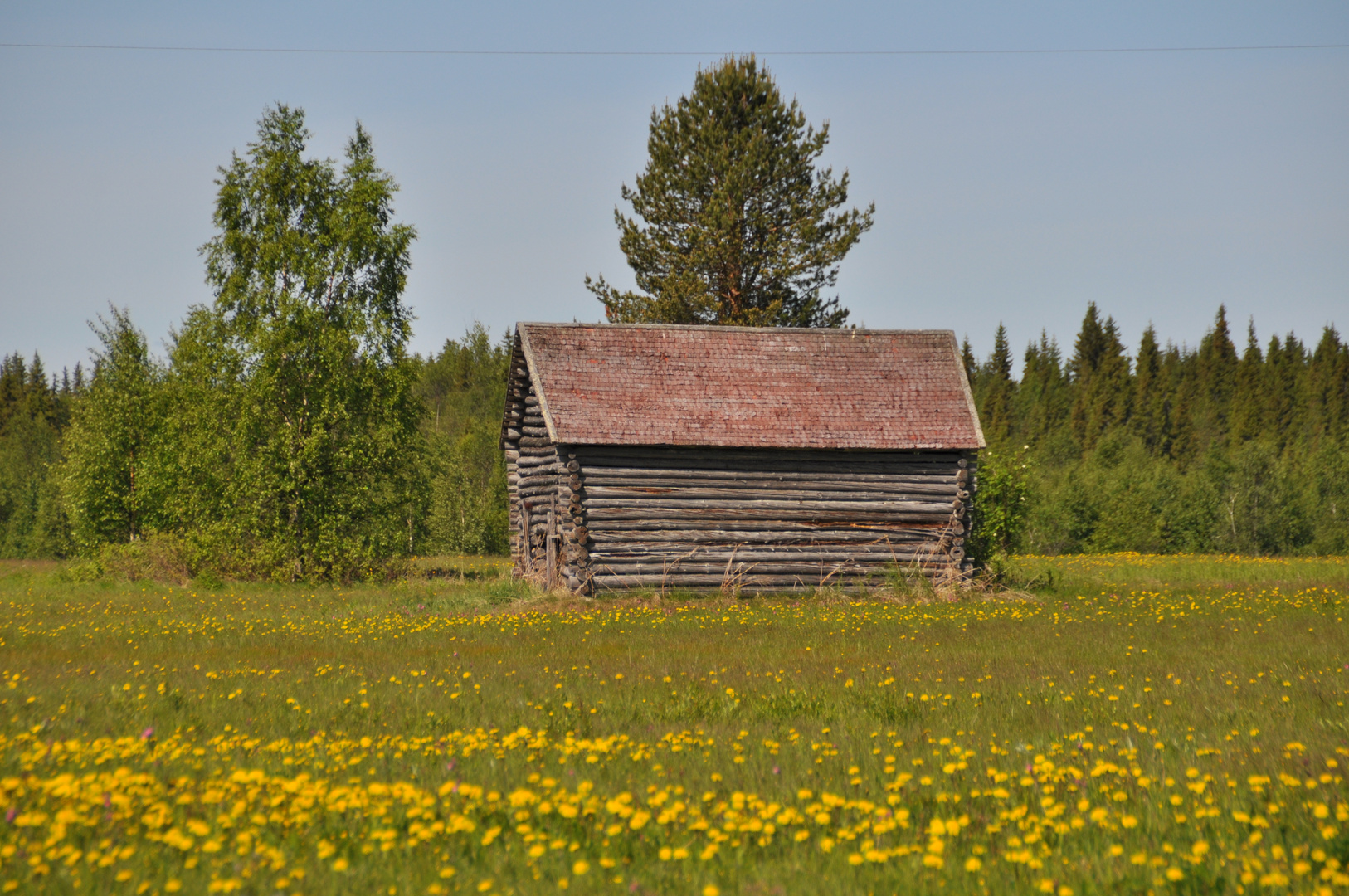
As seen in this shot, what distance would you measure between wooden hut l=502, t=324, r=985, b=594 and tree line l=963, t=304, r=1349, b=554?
148 inches

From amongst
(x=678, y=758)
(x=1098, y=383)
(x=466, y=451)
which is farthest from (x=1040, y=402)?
(x=678, y=758)

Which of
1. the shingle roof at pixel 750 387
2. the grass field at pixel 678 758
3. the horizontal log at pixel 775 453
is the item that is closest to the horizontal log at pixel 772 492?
the horizontal log at pixel 775 453

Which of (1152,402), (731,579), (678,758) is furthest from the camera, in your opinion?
(1152,402)

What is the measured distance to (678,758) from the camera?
6.84 meters

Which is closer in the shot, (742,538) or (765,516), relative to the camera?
(742,538)

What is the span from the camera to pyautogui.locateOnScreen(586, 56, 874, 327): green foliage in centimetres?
3531

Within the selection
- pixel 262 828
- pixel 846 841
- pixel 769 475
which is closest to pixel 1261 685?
pixel 846 841

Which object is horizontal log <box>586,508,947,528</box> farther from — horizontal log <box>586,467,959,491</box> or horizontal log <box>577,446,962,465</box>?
horizontal log <box>577,446,962,465</box>

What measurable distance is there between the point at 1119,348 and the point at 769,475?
105 m

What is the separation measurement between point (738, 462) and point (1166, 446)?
88.8 m

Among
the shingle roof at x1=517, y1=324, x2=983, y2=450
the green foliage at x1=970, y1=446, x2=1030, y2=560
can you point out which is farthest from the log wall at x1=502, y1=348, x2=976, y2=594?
the green foliage at x1=970, y1=446, x2=1030, y2=560

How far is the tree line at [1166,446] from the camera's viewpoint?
5188 cm

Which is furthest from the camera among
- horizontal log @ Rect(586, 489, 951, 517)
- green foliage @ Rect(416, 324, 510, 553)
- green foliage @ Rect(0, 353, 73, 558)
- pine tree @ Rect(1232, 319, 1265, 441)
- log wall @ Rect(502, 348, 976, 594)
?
pine tree @ Rect(1232, 319, 1265, 441)

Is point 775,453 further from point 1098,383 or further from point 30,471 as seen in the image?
point 1098,383
